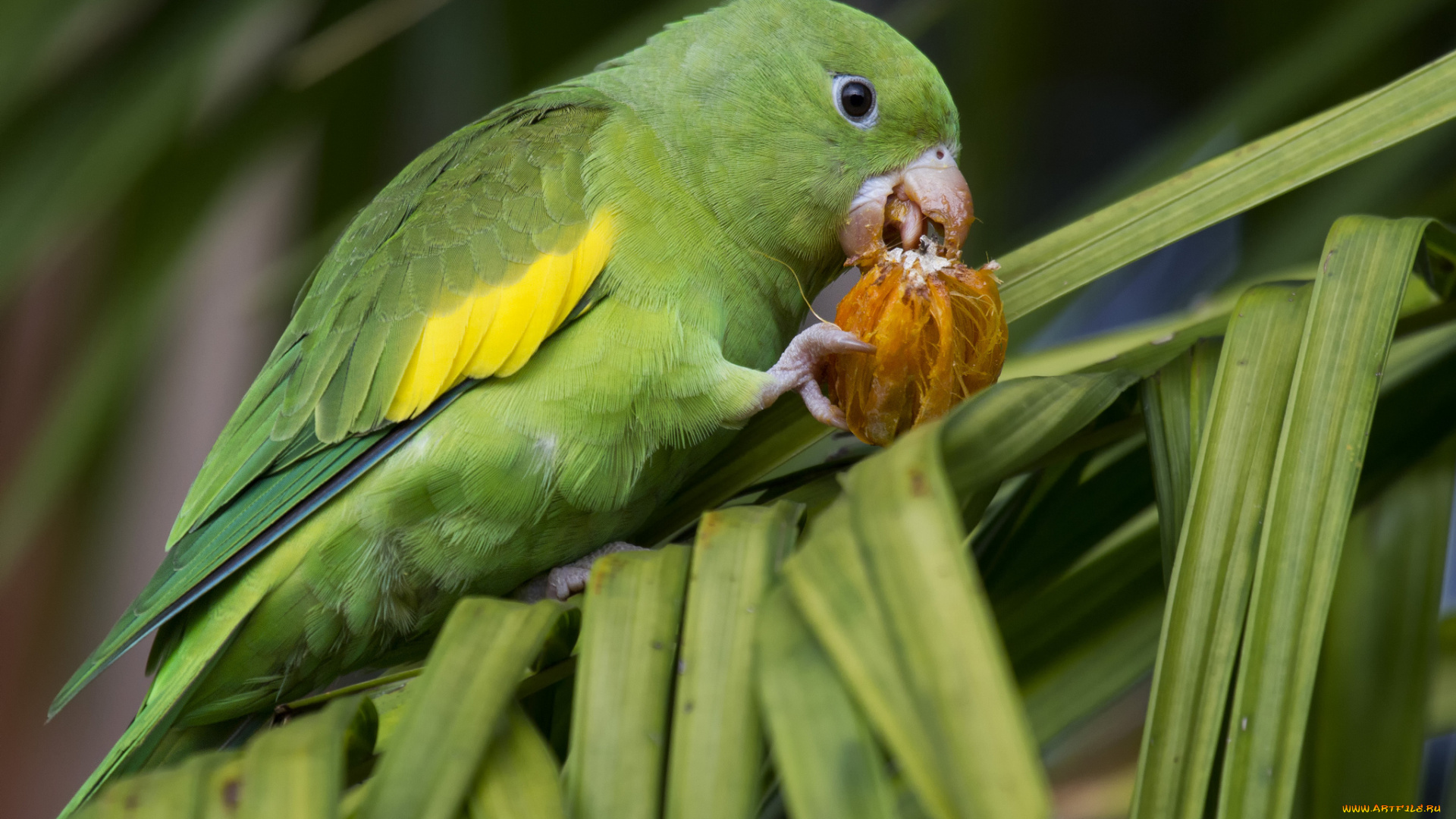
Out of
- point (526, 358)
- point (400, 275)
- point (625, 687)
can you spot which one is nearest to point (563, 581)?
point (526, 358)

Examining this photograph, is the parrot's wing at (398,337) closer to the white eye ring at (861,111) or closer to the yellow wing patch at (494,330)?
the yellow wing patch at (494,330)

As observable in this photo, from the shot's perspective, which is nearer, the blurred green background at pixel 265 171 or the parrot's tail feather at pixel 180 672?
the parrot's tail feather at pixel 180 672

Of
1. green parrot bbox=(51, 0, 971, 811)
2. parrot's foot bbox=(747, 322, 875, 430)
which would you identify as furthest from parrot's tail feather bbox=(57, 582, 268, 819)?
parrot's foot bbox=(747, 322, 875, 430)

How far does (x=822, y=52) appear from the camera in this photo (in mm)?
1558

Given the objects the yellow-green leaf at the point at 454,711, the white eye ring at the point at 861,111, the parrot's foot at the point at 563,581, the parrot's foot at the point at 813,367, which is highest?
the white eye ring at the point at 861,111

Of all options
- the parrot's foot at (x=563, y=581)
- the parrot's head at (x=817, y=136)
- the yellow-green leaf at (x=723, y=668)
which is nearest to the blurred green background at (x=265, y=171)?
the parrot's head at (x=817, y=136)

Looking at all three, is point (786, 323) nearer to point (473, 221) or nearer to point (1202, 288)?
point (473, 221)

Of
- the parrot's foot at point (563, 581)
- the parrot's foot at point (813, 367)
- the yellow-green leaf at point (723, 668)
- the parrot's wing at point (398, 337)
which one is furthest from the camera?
the parrot's foot at point (563, 581)

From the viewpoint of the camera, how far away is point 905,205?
1.52 metres

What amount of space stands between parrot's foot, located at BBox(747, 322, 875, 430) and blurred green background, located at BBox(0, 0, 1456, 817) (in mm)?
420

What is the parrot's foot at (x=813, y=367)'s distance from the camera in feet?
3.95

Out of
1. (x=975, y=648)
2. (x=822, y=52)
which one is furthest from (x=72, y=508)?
(x=975, y=648)

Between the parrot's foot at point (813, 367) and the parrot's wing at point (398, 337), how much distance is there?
0.93ft

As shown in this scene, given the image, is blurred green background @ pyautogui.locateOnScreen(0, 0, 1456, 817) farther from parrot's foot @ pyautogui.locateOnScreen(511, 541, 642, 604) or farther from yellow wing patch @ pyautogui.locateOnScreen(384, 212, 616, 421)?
parrot's foot @ pyautogui.locateOnScreen(511, 541, 642, 604)
